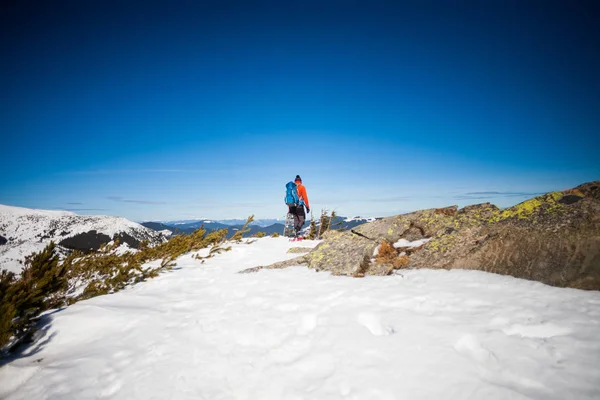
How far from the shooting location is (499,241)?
3.29 m

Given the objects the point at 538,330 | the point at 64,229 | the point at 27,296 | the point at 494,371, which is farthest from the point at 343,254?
the point at 64,229

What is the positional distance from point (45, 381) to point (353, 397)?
85.3 inches

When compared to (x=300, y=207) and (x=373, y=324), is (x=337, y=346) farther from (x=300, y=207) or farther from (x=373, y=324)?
(x=300, y=207)

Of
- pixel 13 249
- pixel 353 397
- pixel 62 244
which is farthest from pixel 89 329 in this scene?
pixel 62 244

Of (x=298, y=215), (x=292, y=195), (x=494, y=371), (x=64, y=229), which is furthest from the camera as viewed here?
(x=298, y=215)

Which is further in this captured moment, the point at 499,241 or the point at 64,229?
the point at 64,229

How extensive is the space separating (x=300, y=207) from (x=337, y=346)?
862 centimetres

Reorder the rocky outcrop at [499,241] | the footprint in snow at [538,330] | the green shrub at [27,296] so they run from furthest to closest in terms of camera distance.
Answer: the rocky outcrop at [499,241] → the green shrub at [27,296] → the footprint in snow at [538,330]

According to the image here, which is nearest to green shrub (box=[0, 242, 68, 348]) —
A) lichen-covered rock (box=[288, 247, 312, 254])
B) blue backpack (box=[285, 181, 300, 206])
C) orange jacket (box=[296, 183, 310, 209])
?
lichen-covered rock (box=[288, 247, 312, 254])

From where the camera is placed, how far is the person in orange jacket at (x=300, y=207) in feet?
34.3

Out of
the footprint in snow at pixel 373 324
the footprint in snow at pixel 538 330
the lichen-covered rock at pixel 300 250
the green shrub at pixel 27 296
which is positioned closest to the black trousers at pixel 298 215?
the lichen-covered rock at pixel 300 250

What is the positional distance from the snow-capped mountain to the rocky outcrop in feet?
19.5

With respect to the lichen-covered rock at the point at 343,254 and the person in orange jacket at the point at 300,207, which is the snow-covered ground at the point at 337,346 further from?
the person in orange jacket at the point at 300,207

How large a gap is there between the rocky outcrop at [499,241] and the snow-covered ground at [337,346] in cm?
27
